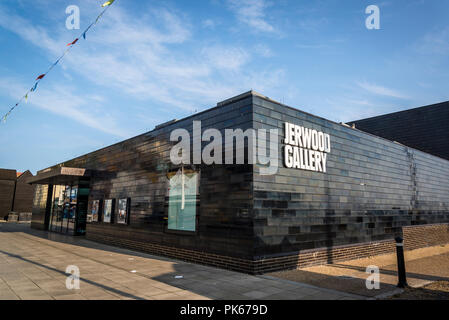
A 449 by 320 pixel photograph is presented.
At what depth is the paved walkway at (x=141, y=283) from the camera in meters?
6.01

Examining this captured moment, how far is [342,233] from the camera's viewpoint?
1128 centimetres

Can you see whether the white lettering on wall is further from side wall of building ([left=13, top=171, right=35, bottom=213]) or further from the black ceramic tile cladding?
side wall of building ([left=13, top=171, right=35, bottom=213])

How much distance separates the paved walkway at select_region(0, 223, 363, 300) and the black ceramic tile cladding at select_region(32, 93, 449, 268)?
3.59 feet

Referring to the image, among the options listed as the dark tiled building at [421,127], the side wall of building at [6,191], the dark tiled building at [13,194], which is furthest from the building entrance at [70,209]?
the side wall of building at [6,191]

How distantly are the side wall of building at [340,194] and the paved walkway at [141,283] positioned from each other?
1501 millimetres

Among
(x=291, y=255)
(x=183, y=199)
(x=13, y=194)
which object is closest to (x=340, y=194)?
(x=291, y=255)

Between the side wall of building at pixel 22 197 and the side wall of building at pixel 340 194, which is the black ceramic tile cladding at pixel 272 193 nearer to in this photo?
the side wall of building at pixel 340 194

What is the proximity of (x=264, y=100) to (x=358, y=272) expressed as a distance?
619 cm

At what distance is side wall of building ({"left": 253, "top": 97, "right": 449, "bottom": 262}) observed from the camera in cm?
889

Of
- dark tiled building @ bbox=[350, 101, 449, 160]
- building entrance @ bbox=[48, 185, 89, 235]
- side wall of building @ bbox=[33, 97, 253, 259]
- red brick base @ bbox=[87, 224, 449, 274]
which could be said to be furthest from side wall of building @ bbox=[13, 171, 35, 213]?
dark tiled building @ bbox=[350, 101, 449, 160]

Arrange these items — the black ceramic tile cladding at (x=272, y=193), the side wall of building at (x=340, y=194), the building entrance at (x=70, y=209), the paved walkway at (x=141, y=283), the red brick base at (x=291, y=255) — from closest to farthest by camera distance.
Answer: the paved walkway at (x=141, y=283) < the red brick base at (x=291, y=255) < the black ceramic tile cladding at (x=272, y=193) < the side wall of building at (x=340, y=194) < the building entrance at (x=70, y=209)

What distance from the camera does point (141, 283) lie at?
6.97m

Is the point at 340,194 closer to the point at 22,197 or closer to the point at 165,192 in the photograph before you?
the point at 165,192
